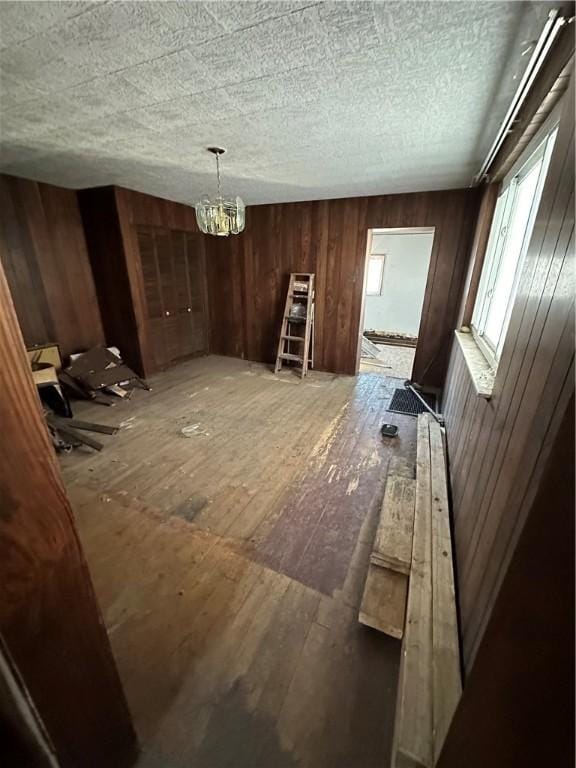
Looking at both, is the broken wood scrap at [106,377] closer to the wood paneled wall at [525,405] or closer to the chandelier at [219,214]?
the chandelier at [219,214]

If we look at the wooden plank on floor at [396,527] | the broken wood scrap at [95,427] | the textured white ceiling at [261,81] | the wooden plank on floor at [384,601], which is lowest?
the broken wood scrap at [95,427]

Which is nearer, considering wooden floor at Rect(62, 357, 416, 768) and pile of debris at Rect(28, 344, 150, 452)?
wooden floor at Rect(62, 357, 416, 768)

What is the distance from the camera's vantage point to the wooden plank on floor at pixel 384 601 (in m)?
1.30

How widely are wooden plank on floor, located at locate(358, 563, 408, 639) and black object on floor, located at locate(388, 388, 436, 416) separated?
215 centimetres

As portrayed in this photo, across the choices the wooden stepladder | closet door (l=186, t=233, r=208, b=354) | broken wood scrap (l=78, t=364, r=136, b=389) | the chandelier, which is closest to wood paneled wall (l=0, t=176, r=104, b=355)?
broken wood scrap (l=78, t=364, r=136, b=389)

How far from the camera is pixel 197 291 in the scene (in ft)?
16.8

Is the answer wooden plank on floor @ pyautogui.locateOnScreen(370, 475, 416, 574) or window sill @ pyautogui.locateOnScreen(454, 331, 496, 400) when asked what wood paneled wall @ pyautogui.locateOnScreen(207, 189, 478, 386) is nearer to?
window sill @ pyautogui.locateOnScreen(454, 331, 496, 400)

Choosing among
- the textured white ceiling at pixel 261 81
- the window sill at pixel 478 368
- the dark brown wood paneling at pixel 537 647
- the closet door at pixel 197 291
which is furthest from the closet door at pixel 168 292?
the dark brown wood paneling at pixel 537 647

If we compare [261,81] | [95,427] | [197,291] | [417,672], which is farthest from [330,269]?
[417,672]

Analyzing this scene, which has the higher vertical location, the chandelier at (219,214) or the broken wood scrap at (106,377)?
the chandelier at (219,214)

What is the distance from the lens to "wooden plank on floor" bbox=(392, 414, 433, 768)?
86 cm

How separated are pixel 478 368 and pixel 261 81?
1989 mm

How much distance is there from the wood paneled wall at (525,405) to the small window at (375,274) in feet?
19.7

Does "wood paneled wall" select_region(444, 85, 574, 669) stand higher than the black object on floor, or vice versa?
"wood paneled wall" select_region(444, 85, 574, 669)
